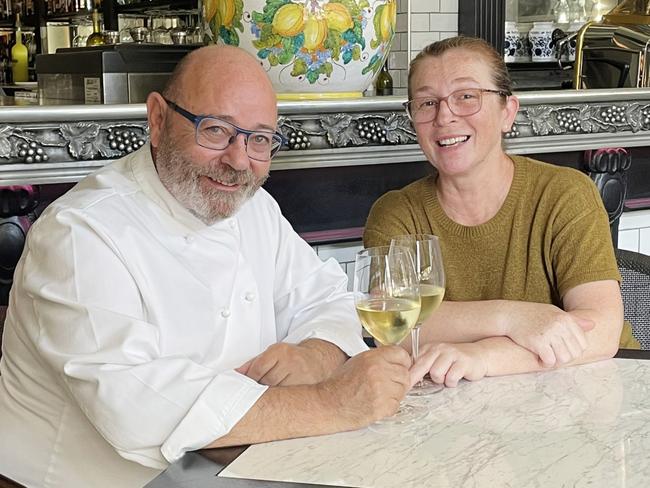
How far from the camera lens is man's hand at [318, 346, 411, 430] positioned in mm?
1297

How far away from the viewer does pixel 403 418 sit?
133cm

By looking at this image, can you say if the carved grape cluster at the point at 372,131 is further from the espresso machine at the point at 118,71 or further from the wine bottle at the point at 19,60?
the wine bottle at the point at 19,60

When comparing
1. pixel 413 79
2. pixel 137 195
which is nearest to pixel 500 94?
pixel 413 79

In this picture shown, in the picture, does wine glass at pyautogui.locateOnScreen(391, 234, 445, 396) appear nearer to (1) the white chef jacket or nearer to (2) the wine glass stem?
(2) the wine glass stem

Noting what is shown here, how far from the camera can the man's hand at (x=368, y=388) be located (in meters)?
1.30

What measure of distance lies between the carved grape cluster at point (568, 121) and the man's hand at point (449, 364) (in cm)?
114

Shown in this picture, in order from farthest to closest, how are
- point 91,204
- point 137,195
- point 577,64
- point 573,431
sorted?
point 577,64
point 137,195
point 91,204
point 573,431

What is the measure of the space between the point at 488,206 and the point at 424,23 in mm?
2090

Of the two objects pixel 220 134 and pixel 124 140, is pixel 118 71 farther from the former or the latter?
pixel 220 134

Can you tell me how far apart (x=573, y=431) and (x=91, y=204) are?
2.49 ft

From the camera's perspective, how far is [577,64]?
307 centimetres

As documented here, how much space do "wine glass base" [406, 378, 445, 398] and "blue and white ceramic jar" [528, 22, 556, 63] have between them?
13.3 feet

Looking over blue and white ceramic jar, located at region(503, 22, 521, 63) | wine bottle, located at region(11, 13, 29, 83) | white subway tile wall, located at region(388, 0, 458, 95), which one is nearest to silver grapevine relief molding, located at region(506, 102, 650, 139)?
white subway tile wall, located at region(388, 0, 458, 95)

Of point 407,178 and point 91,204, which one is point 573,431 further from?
point 407,178
